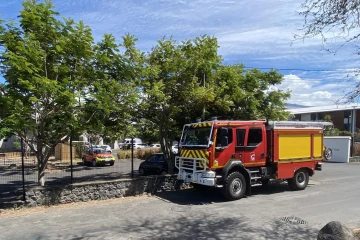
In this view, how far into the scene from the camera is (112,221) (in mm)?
8633

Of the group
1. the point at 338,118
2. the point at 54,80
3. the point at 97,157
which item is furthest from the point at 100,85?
the point at 338,118

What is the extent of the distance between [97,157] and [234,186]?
1716cm

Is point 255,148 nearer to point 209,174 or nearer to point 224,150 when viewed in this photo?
point 224,150

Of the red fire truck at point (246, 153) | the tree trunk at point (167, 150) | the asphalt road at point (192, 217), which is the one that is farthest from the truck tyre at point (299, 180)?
the tree trunk at point (167, 150)

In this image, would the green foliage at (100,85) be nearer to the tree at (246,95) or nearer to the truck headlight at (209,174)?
the tree at (246,95)

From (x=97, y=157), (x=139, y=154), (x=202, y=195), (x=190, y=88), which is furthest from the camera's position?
(x=139, y=154)

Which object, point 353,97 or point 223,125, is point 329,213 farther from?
point 353,97

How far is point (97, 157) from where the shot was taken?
26375 millimetres

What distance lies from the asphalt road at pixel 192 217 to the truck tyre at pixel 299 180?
23.2 inches

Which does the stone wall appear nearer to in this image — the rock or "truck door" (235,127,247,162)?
"truck door" (235,127,247,162)

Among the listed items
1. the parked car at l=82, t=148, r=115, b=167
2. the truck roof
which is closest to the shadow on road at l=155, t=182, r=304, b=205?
Result: the truck roof

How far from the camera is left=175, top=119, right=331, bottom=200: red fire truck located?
11.2 metres

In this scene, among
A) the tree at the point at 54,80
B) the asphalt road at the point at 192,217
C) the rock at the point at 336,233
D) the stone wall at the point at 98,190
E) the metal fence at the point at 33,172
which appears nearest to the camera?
the rock at the point at 336,233

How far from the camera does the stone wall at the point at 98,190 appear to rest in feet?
34.0
